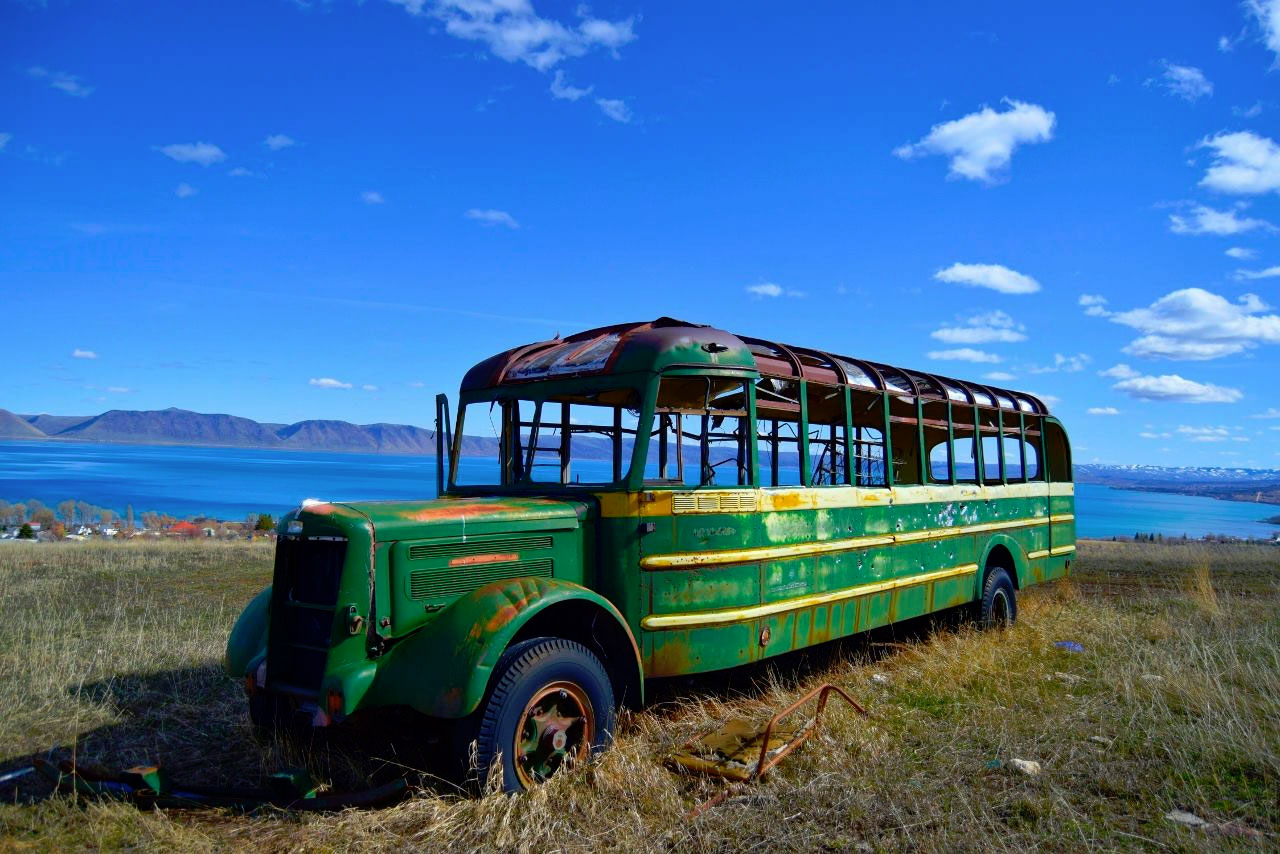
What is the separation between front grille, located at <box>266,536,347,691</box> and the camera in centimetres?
475

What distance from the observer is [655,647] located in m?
5.50

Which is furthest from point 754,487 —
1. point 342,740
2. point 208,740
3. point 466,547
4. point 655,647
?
point 208,740

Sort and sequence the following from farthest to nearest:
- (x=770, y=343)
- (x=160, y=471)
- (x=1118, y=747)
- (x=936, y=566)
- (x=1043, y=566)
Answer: (x=160, y=471)
(x=1043, y=566)
(x=936, y=566)
(x=770, y=343)
(x=1118, y=747)

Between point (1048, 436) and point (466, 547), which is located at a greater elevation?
point (1048, 436)

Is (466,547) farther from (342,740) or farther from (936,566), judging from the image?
(936,566)

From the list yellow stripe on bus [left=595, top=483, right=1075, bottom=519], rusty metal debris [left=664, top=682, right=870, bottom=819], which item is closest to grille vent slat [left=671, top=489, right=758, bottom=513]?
yellow stripe on bus [left=595, top=483, right=1075, bottom=519]

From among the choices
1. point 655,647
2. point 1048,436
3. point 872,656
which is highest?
point 1048,436

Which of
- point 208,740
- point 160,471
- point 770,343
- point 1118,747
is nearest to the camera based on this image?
point 1118,747

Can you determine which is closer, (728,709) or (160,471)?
(728,709)

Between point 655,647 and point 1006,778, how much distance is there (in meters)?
2.10

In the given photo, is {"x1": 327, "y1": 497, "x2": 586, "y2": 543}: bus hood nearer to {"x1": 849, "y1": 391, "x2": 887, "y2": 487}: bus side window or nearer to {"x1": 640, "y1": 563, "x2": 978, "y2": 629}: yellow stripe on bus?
{"x1": 640, "y1": 563, "x2": 978, "y2": 629}: yellow stripe on bus

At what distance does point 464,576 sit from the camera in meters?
4.95

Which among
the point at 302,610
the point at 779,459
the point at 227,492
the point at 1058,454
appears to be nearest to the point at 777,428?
the point at 779,459

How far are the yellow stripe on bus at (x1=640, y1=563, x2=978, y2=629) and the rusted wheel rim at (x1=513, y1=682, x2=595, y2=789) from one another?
763mm
